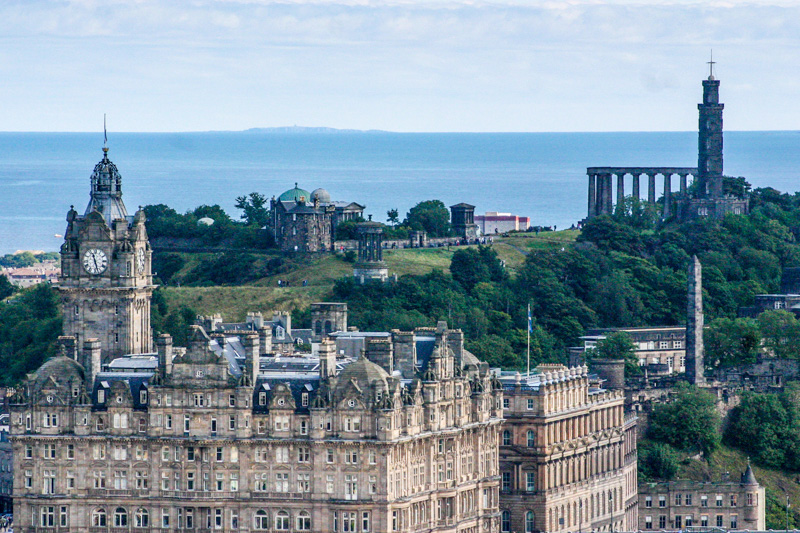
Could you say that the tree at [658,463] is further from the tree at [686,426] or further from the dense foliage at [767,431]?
the dense foliage at [767,431]

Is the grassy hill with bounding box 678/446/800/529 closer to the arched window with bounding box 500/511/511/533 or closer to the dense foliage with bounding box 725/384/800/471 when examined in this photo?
the dense foliage with bounding box 725/384/800/471

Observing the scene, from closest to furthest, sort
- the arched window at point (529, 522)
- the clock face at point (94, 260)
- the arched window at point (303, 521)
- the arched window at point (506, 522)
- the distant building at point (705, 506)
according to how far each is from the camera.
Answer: the arched window at point (303, 521)
the arched window at point (506, 522)
the arched window at point (529, 522)
the clock face at point (94, 260)
the distant building at point (705, 506)

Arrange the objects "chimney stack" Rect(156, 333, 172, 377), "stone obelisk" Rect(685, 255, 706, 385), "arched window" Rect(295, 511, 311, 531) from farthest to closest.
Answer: "stone obelisk" Rect(685, 255, 706, 385), "chimney stack" Rect(156, 333, 172, 377), "arched window" Rect(295, 511, 311, 531)

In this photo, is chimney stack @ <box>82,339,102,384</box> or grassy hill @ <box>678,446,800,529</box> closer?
chimney stack @ <box>82,339,102,384</box>

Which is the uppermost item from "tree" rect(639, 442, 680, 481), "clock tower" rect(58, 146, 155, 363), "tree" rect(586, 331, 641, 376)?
"clock tower" rect(58, 146, 155, 363)

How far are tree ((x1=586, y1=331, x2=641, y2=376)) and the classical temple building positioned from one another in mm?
25647

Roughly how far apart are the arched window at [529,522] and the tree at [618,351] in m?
38.3

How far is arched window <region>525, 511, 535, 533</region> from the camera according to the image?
154m

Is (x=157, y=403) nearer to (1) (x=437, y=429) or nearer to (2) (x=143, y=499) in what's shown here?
(2) (x=143, y=499)

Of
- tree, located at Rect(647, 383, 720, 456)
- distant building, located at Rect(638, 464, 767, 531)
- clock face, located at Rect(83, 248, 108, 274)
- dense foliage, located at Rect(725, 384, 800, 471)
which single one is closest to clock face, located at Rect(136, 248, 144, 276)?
clock face, located at Rect(83, 248, 108, 274)

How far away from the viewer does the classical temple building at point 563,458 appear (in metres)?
155

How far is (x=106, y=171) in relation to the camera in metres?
158

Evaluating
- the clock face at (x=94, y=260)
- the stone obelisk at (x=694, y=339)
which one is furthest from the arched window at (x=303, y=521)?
the stone obelisk at (x=694, y=339)

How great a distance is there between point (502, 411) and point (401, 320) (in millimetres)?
47380
